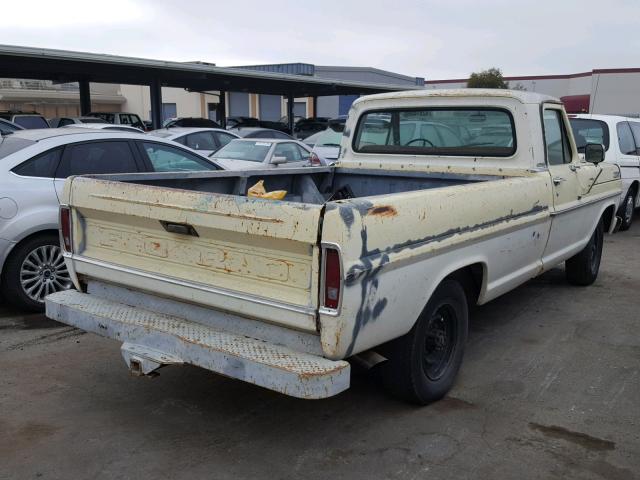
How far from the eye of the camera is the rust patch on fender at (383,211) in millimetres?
3015

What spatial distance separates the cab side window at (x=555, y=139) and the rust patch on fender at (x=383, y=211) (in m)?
2.49

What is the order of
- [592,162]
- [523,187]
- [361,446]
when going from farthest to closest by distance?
[592,162] → [523,187] → [361,446]

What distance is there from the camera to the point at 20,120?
19.0 m

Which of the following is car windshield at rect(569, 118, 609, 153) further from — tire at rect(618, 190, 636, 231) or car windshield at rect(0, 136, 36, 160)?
car windshield at rect(0, 136, 36, 160)

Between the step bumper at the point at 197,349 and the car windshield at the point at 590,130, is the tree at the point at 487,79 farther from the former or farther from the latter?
the step bumper at the point at 197,349

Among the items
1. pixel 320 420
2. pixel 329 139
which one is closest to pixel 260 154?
pixel 329 139

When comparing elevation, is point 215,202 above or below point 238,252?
above

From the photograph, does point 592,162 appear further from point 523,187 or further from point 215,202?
point 215,202

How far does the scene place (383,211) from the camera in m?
3.08

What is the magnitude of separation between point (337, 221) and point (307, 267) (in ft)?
0.95

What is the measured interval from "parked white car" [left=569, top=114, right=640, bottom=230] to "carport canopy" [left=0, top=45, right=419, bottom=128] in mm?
15443

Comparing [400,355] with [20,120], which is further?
[20,120]

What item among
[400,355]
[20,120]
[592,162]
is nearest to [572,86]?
[20,120]

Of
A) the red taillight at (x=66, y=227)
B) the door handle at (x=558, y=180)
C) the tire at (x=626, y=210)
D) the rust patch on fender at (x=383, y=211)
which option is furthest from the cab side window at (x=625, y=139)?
the red taillight at (x=66, y=227)
